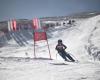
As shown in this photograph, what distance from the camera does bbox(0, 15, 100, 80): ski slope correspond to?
645cm

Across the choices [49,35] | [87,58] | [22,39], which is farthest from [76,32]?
[87,58]

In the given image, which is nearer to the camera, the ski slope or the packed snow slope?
the ski slope

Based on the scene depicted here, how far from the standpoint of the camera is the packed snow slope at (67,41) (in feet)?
42.4

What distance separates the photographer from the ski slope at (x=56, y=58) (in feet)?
21.2

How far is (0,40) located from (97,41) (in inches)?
450

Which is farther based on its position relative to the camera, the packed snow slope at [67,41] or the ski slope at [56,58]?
the packed snow slope at [67,41]

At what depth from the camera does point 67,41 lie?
16922 mm

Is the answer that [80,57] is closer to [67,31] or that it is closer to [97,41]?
[97,41]

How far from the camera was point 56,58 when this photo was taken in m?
11.7

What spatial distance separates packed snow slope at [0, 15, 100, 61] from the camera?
12.9 metres

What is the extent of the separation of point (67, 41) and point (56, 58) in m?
5.35

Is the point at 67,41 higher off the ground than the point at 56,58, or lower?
higher

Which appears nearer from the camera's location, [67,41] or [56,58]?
[56,58]

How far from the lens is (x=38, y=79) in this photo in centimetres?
607
